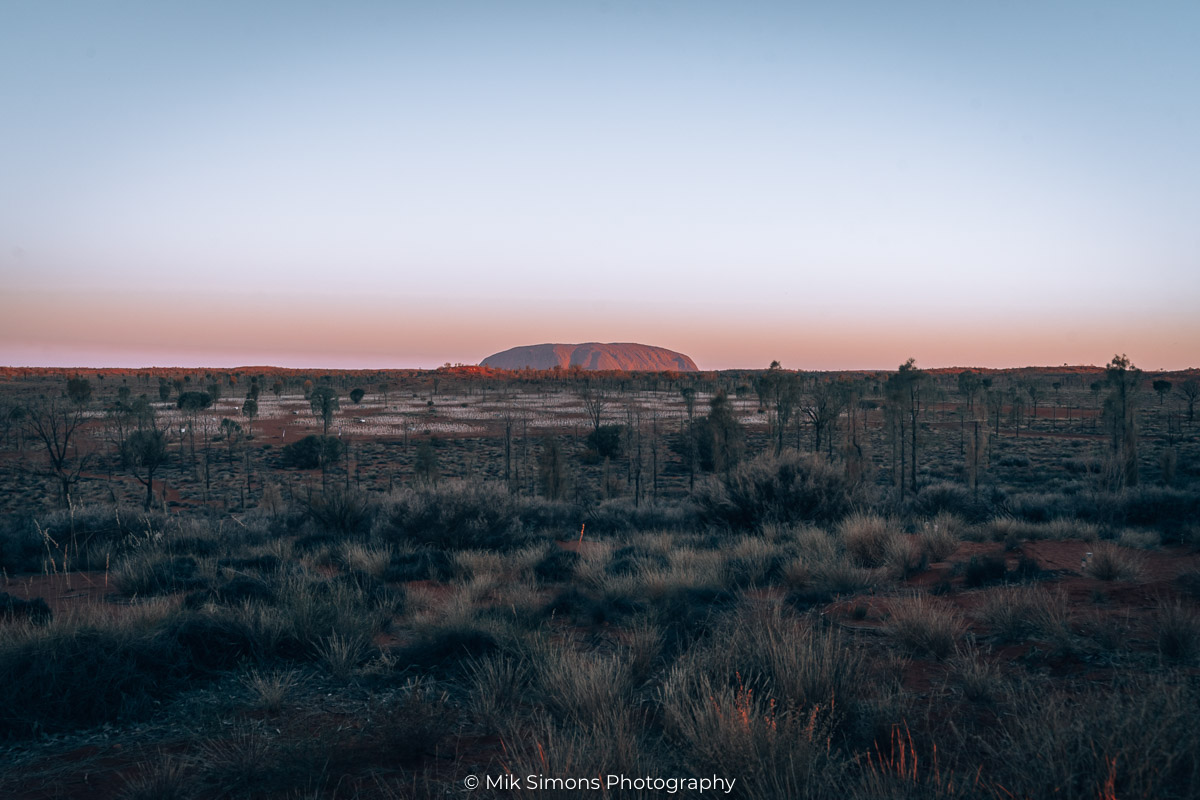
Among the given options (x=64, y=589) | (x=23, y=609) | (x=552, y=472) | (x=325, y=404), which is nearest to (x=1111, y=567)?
(x=23, y=609)

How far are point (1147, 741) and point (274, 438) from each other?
4393cm

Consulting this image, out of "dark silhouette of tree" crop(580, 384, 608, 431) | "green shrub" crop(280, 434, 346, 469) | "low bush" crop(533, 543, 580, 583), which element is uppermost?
"dark silhouette of tree" crop(580, 384, 608, 431)

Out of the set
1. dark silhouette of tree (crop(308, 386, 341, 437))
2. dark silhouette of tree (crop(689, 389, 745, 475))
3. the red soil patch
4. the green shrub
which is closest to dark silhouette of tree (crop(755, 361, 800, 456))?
dark silhouette of tree (crop(689, 389, 745, 475))

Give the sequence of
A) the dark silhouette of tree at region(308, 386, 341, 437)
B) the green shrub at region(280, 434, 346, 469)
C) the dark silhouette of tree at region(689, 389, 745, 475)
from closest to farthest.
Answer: the dark silhouette of tree at region(689, 389, 745, 475) → the green shrub at region(280, 434, 346, 469) → the dark silhouette of tree at region(308, 386, 341, 437)

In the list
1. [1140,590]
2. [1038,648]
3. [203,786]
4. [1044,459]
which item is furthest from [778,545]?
[1044,459]

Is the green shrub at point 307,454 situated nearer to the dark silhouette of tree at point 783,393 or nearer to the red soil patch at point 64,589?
the dark silhouette of tree at point 783,393

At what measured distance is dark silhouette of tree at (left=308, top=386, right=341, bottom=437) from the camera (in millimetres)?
36522

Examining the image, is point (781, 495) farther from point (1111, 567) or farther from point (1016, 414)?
point (1016, 414)

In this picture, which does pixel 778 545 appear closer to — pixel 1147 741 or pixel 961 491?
pixel 1147 741

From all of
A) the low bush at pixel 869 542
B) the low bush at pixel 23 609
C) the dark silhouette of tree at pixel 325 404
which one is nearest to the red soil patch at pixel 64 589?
the low bush at pixel 23 609

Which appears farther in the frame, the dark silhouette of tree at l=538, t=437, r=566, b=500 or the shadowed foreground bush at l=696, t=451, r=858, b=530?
the dark silhouette of tree at l=538, t=437, r=566, b=500

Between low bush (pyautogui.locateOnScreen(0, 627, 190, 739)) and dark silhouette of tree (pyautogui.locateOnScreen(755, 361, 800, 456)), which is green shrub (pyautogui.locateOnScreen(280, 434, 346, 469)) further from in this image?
low bush (pyautogui.locateOnScreen(0, 627, 190, 739))

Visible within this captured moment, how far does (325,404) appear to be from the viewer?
1411 inches

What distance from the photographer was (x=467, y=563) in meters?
9.75
